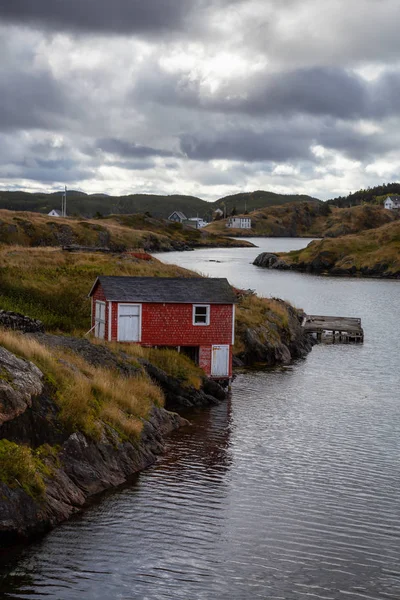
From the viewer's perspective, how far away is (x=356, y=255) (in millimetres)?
164000

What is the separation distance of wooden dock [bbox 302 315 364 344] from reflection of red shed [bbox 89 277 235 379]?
88.6 ft

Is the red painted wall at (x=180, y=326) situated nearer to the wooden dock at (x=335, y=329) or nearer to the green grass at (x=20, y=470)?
the green grass at (x=20, y=470)

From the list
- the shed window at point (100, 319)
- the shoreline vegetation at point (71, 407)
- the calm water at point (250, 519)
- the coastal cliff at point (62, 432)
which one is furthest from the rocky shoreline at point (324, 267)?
the coastal cliff at point (62, 432)

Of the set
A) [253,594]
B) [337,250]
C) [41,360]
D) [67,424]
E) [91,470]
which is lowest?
[253,594]

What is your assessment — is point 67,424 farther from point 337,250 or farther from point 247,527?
point 337,250

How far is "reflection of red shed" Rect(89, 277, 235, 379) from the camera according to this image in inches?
1667

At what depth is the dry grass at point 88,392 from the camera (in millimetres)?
25719

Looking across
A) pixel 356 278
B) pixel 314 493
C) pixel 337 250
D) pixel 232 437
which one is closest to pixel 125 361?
pixel 232 437

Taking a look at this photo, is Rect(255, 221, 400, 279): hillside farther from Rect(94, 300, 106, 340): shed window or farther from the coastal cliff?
the coastal cliff

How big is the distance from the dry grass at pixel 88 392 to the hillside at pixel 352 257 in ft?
410

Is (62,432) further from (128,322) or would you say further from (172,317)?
(172,317)

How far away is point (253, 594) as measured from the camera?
1861 centimetres

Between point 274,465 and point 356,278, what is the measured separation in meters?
121

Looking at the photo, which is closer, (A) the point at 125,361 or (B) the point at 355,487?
(B) the point at 355,487
